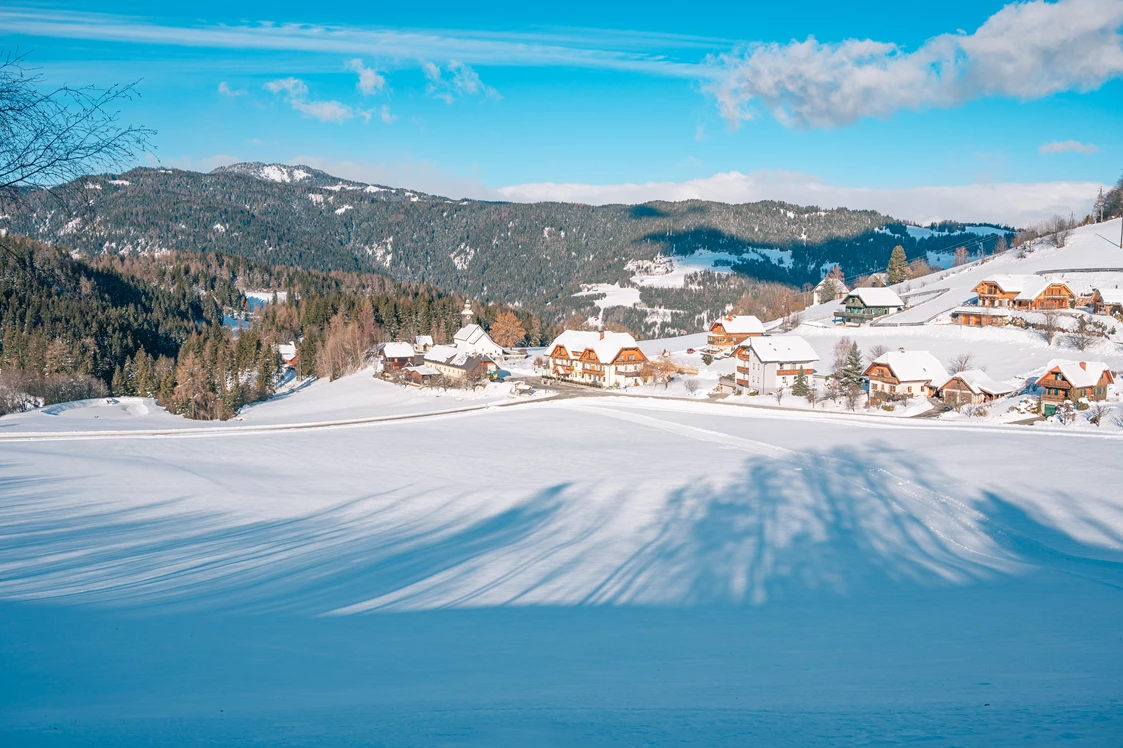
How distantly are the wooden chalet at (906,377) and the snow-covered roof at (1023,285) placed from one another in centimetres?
2836

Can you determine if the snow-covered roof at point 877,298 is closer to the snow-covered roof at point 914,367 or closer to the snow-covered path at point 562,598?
the snow-covered roof at point 914,367

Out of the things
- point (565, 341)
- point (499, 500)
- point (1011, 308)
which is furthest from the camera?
point (1011, 308)

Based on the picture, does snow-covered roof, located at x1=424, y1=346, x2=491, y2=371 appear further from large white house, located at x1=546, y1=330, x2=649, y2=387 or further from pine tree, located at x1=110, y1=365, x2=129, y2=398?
pine tree, located at x1=110, y1=365, x2=129, y2=398

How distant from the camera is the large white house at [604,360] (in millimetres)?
59531

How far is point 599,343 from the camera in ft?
199

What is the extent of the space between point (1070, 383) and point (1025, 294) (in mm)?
33601

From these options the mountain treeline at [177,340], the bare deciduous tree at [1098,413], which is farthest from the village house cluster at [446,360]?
the bare deciduous tree at [1098,413]

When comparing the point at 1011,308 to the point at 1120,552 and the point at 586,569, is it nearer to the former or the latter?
the point at 1120,552

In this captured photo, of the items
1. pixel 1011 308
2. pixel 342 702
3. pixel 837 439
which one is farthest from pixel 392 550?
pixel 1011 308

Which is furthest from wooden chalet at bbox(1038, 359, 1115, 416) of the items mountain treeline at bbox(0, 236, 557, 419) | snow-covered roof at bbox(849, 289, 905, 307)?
mountain treeline at bbox(0, 236, 557, 419)

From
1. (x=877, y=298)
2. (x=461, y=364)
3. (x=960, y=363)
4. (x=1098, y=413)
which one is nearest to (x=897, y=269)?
(x=877, y=298)

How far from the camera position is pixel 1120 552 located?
19.2 m

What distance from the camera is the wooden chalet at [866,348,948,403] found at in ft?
158

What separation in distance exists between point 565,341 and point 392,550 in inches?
1866
